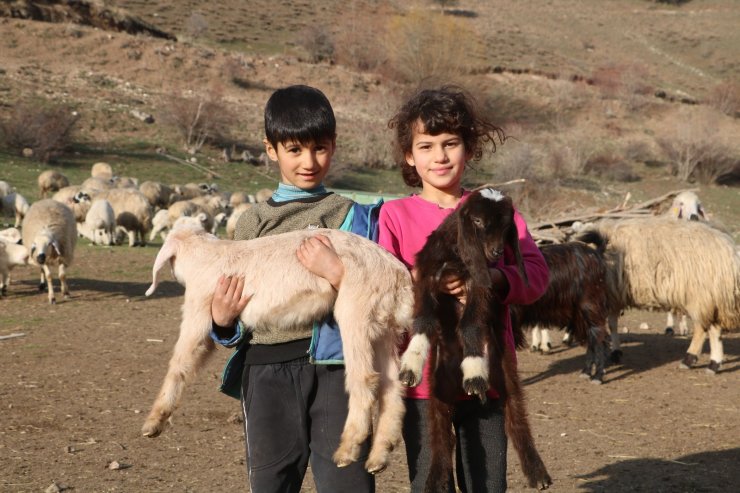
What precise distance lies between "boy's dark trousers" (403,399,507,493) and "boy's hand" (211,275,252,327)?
0.79 m

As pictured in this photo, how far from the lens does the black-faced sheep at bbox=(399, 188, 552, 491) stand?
305cm

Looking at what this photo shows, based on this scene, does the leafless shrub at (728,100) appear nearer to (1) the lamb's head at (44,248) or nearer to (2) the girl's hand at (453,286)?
(1) the lamb's head at (44,248)

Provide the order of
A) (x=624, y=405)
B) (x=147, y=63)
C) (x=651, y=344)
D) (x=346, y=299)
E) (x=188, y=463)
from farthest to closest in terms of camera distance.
Answer: (x=147, y=63)
(x=651, y=344)
(x=624, y=405)
(x=188, y=463)
(x=346, y=299)

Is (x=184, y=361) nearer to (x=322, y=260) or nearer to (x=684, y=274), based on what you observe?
(x=322, y=260)

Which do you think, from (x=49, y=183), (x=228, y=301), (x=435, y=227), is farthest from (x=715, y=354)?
(x=49, y=183)

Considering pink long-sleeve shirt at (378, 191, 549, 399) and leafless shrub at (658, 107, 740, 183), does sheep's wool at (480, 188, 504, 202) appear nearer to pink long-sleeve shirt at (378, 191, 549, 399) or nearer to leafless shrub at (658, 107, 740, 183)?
pink long-sleeve shirt at (378, 191, 549, 399)

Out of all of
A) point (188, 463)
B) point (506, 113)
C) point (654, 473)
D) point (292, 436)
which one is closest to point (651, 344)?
point (654, 473)

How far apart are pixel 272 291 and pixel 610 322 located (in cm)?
817

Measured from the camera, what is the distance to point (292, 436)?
311cm

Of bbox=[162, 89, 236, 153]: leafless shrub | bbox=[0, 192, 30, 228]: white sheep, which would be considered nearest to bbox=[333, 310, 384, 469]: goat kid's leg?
bbox=[0, 192, 30, 228]: white sheep

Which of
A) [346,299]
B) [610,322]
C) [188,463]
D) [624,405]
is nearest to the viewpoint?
[346,299]

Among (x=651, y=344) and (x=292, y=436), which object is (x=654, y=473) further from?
(x=651, y=344)

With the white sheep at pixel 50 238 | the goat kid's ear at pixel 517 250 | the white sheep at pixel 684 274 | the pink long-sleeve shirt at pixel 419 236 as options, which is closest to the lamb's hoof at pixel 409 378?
the pink long-sleeve shirt at pixel 419 236

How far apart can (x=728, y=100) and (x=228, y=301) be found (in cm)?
6062
